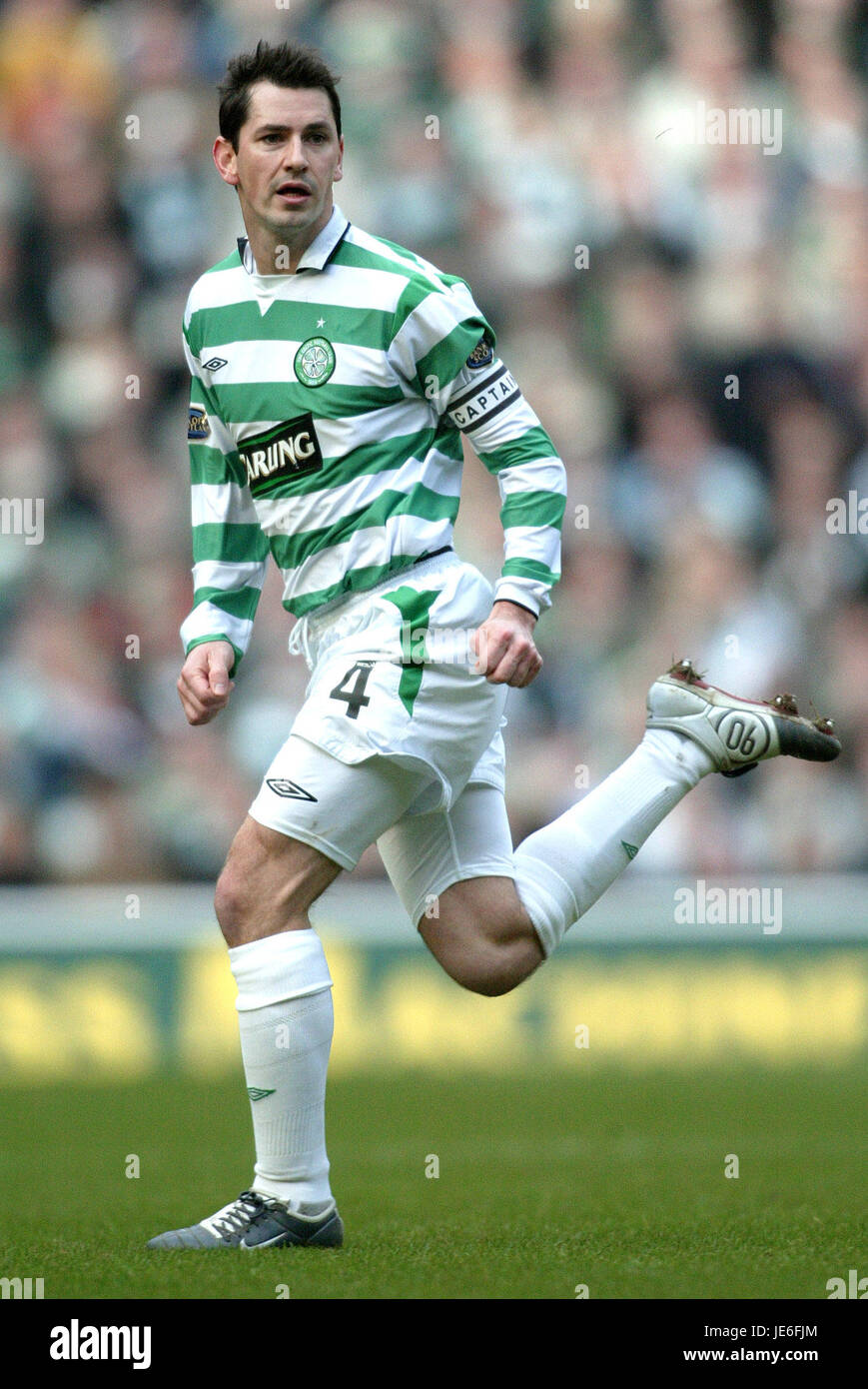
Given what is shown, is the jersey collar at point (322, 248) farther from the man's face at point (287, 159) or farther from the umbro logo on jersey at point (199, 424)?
the umbro logo on jersey at point (199, 424)

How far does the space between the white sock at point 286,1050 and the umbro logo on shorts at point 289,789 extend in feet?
0.85

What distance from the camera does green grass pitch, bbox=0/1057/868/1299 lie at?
3.36 meters

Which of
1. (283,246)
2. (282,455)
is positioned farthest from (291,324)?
(282,455)

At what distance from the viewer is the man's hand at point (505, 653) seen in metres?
3.68

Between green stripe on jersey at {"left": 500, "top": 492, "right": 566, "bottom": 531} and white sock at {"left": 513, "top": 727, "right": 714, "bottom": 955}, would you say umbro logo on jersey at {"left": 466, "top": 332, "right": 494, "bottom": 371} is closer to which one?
green stripe on jersey at {"left": 500, "top": 492, "right": 566, "bottom": 531}

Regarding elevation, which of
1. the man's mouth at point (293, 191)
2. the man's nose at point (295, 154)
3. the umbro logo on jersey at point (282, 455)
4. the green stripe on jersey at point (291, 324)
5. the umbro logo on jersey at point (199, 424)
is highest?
the man's nose at point (295, 154)

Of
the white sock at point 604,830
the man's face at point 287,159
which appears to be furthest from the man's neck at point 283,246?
the white sock at point 604,830

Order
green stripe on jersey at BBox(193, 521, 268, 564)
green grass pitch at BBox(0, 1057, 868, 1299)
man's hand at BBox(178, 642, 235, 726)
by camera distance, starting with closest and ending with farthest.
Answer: green grass pitch at BBox(0, 1057, 868, 1299), man's hand at BBox(178, 642, 235, 726), green stripe on jersey at BBox(193, 521, 268, 564)

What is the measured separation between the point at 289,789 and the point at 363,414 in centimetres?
77

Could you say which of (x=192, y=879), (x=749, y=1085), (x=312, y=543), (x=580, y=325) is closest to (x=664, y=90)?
(x=580, y=325)

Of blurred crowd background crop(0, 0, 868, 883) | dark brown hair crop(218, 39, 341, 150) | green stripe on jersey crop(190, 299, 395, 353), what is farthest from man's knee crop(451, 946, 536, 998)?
blurred crowd background crop(0, 0, 868, 883)

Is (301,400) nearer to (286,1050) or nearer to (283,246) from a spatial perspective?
(283,246)

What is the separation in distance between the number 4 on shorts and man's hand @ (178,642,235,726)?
28 centimetres

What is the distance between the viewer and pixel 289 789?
146 inches
